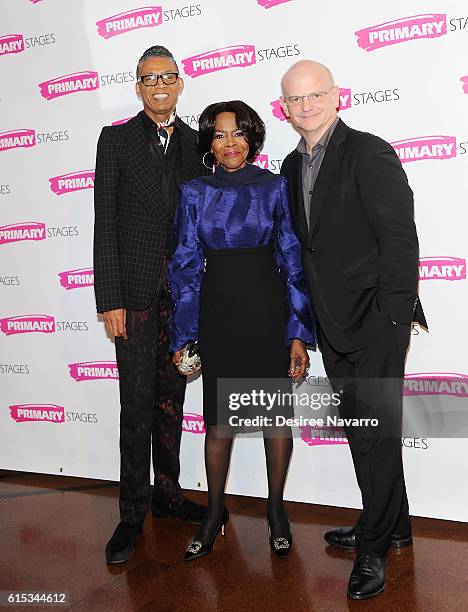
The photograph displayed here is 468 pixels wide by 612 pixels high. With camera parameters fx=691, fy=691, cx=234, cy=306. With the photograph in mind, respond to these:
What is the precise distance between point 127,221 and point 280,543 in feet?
4.74

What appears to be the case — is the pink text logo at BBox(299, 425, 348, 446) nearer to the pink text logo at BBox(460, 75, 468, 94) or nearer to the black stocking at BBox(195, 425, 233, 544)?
the black stocking at BBox(195, 425, 233, 544)

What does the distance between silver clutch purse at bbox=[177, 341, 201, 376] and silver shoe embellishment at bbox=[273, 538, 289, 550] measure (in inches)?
30.2

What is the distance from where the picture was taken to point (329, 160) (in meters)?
2.44

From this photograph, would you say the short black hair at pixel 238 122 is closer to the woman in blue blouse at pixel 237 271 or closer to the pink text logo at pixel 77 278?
the woman in blue blouse at pixel 237 271

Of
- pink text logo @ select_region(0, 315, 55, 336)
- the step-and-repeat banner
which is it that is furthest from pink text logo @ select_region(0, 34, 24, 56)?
pink text logo @ select_region(0, 315, 55, 336)

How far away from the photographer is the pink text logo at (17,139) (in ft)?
12.4

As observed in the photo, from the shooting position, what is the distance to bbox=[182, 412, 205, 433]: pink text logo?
3.55 meters

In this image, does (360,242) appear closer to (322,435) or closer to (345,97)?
(345,97)

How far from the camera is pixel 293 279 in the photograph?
2643 millimetres

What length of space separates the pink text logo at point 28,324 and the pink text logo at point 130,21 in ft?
5.08

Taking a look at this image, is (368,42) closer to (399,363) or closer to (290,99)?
(290,99)

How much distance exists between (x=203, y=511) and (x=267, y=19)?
7.45 ft

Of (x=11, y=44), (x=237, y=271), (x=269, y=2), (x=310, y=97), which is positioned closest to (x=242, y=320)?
(x=237, y=271)

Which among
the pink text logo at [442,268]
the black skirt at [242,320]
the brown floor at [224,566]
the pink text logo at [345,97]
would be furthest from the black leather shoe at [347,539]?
the pink text logo at [345,97]
